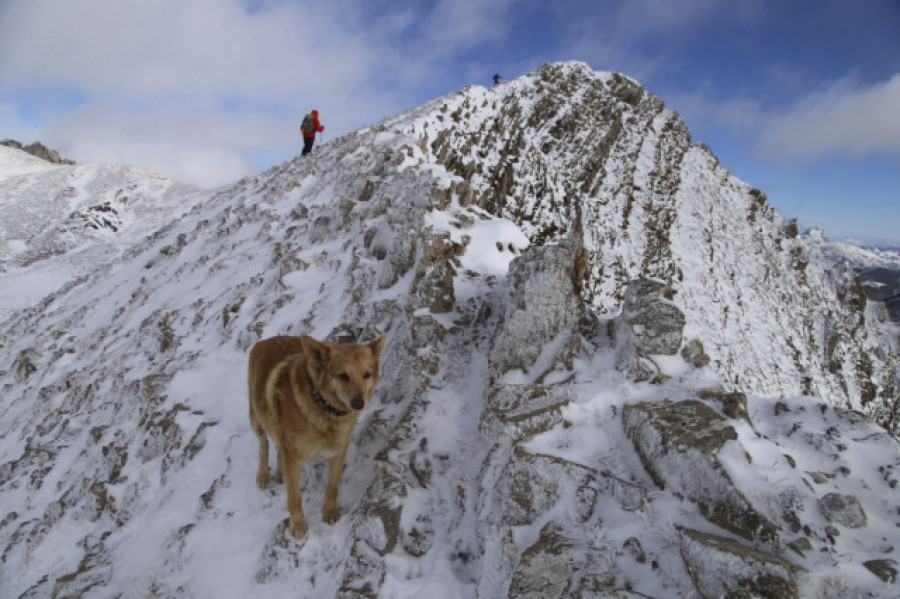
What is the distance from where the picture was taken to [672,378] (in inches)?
258

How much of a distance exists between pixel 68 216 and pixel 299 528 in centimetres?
7031

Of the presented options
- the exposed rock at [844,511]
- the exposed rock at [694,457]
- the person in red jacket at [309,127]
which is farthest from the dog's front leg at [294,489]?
the person in red jacket at [309,127]

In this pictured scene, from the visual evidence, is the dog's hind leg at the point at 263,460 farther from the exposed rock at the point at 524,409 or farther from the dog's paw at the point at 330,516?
the exposed rock at the point at 524,409

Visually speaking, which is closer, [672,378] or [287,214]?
[672,378]

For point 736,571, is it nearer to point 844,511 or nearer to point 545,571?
point 844,511

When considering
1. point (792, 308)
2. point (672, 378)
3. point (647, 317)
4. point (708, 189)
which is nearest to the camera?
point (672, 378)

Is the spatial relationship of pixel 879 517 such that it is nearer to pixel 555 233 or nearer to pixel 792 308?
pixel 555 233

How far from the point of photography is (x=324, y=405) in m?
5.56

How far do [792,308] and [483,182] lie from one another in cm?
2956

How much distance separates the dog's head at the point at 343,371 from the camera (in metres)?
5.25

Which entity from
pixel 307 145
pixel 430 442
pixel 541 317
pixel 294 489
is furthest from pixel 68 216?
pixel 541 317

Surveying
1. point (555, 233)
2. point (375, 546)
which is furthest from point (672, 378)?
point (555, 233)

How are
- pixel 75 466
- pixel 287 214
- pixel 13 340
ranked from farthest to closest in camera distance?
pixel 13 340
pixel 287 214
pixel 75 466

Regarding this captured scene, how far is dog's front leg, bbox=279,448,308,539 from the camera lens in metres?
5.80
